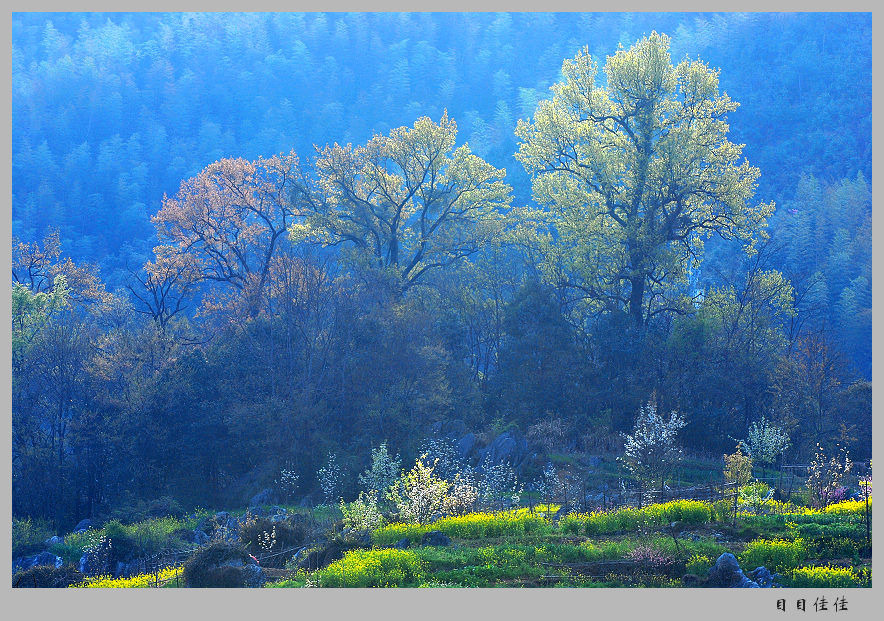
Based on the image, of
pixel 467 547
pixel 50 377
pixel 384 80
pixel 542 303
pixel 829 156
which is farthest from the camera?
pixel 384 80

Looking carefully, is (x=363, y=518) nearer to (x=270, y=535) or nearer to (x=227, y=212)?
(x=270, y=535)

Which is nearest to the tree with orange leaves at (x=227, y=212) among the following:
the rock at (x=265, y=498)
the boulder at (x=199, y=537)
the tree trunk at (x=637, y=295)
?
the rock at (x=265, y=498)

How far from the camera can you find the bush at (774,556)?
1229 cm

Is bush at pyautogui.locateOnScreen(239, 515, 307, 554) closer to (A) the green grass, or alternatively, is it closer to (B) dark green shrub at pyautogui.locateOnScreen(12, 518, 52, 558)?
(A) the green grass

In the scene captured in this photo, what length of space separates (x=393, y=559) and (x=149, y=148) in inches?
2756

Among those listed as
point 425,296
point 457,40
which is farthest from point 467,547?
point 457,40

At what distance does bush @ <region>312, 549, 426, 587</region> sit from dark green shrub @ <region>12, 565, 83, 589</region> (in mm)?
5698

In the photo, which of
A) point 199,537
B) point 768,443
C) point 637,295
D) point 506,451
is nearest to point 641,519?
point 768,443

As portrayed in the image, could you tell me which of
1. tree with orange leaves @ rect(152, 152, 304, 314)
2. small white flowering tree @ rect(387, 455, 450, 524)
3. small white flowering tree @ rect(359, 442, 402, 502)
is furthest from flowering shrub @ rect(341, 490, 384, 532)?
tree with orange leaves @ rect(152, 152, 304, 314)

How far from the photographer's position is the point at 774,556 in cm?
1241

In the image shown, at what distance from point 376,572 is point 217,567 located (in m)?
3.03

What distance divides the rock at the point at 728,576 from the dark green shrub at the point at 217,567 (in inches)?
309

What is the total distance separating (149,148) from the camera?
74312mm

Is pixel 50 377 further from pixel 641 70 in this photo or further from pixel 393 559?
pixel 641 70
